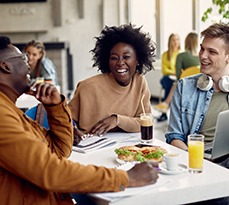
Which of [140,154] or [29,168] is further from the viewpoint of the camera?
[140,154]

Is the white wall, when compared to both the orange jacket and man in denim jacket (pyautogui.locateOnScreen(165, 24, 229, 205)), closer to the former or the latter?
man in denim jacket (pyautogui.locateOnScreen(165, 24, 229, 205))

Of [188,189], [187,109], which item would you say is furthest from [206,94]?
[188,189]

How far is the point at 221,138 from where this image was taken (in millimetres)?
1942

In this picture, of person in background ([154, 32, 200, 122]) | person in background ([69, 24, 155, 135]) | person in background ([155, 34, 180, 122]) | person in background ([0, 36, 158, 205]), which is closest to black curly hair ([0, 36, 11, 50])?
person in background ([0, 36, 158, 205])

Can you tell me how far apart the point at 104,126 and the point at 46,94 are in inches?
28.0

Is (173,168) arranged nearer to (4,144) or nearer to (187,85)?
(4,144)

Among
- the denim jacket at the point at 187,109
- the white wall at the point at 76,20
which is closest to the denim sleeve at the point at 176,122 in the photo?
the denim jacket at the point at 187,109

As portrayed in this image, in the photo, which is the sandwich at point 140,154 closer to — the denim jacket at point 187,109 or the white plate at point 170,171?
the white plate at point 170,171

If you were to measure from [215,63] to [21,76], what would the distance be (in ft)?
3.60

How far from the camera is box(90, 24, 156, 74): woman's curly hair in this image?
257 cm

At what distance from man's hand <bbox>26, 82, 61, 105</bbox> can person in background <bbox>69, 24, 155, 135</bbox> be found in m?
0.74

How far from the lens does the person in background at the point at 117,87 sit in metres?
2.49

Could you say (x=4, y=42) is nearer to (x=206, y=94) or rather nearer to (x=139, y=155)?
(x=139, y=155)

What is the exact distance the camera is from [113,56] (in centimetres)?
252
